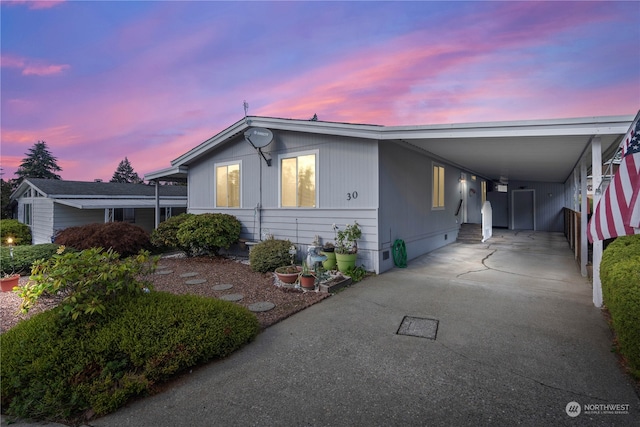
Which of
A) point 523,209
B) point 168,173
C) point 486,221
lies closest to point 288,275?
point 168,173

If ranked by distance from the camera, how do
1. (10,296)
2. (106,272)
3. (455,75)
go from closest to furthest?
(106,272) → (10,296) → (455,75)

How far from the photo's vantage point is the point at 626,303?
261cm

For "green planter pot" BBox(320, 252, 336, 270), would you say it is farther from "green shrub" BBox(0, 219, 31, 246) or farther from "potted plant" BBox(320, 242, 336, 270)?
"green shrub" BBox(0, 219, 31, 246)

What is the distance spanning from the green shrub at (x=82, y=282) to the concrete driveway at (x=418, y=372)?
1.12 m

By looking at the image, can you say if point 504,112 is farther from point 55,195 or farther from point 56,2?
point 55,195

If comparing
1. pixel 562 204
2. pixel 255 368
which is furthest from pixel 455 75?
pixel 562 204

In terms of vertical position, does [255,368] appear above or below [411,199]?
below

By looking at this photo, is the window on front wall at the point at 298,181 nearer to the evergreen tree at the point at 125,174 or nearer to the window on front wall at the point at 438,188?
the window on front wall at the point at 438,188

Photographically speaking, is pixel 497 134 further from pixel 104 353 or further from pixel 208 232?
pixel 208 232

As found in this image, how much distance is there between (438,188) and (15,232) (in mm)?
19711

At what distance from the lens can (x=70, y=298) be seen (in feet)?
9.40

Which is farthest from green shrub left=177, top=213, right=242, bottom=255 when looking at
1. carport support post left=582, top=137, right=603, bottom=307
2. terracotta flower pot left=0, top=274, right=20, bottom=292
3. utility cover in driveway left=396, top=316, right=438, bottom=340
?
carport support post left=582, top=137, right=603, bottom=307

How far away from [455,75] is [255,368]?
31.0ft

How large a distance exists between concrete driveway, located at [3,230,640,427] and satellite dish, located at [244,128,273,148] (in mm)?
4628
